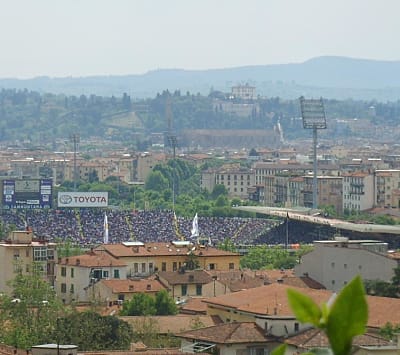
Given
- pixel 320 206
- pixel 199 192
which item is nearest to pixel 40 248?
pixel 320 206

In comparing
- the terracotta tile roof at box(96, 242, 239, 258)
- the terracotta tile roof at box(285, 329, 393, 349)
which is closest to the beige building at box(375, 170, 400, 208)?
the terracotta tile roof at box(96, 242, 239, 258)

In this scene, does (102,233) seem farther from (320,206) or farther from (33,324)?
(33,324)

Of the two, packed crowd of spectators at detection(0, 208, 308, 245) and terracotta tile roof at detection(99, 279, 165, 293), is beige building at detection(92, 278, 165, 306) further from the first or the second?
packed crowd of spectators at detection(0, 208, 308, 245)

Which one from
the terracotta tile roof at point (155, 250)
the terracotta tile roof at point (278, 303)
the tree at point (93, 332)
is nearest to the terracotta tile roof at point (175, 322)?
the terracotta tile roof at point (278, 303)

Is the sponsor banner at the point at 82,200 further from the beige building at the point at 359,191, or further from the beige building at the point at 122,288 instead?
the beige building at the point at 122,288

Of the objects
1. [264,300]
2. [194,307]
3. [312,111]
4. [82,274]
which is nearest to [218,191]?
[312,111]
